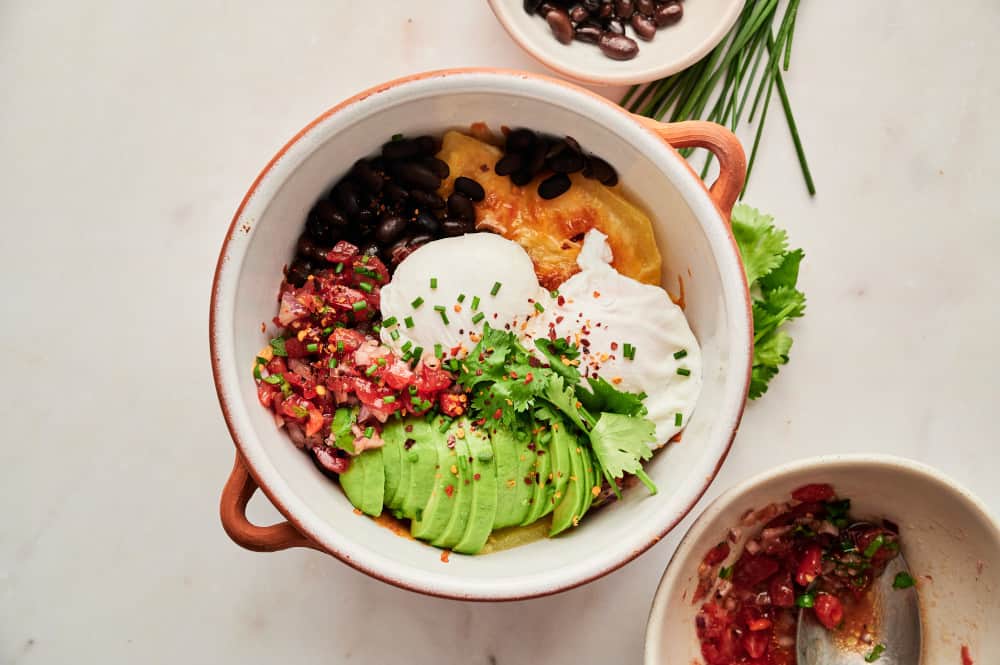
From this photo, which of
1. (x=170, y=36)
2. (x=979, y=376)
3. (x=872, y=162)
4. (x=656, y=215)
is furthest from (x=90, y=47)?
(x=979, y=376)

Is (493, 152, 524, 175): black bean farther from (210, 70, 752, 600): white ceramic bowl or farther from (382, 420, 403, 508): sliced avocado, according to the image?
(382, 420, 403, 508): sliced avocado

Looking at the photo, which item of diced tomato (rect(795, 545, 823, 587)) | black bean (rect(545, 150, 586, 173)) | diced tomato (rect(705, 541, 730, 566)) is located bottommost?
diced tomato (rect(795, 545, 823, 587))

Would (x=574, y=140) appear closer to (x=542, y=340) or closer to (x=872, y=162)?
(x=542, y=340)

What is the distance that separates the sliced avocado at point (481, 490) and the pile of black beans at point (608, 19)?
1.13 meters

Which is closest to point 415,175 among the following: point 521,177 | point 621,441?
point 521,177

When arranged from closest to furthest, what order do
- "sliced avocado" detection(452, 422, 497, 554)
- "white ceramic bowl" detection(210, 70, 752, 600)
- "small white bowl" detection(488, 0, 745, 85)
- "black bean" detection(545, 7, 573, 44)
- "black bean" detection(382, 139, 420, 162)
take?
"white ceramic bowl" detection(210, 70, 752, 600) → "sliced avocado" detection(452, 422, 497, 554) → "black bean" detection(382, 139, 420, 162) → "small white bowl" detection(488, 0, 745, 85) → "black bean" detection(545, 7, 573, 44)

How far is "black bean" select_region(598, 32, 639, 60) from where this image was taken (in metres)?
2.25

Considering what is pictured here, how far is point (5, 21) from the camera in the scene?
2.40 metres

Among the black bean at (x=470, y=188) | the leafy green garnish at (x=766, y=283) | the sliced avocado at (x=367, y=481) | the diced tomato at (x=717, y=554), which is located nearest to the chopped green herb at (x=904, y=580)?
the diced tomato at (x=717, y=554)

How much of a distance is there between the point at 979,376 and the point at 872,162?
70cm

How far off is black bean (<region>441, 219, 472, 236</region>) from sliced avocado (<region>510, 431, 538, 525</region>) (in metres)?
0.54

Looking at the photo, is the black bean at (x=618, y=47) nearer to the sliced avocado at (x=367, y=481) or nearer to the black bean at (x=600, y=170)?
the black bean at (x=600, y=170)

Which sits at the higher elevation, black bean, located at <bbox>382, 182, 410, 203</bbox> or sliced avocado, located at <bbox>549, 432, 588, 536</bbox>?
black bean, located at <bbox>382, 182, 410, 203</bbox>

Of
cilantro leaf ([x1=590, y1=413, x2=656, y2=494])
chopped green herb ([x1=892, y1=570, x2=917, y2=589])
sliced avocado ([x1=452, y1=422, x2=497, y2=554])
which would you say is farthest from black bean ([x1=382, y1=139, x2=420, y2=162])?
chopped green herb ([x1=892, y1=570, x2=917, y2=589])
